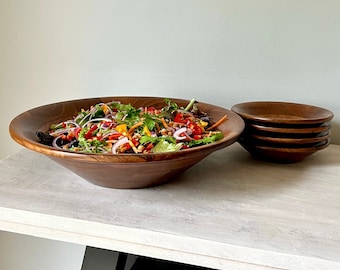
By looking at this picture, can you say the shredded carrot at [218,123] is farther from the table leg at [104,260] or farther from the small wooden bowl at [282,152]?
the table leg at [104,260]

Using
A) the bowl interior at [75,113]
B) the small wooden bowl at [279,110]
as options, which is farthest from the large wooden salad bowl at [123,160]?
the small wooden bowl at [279,110]

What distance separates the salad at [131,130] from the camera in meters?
0.75

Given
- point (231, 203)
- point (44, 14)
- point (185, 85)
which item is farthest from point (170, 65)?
point (231, 203)

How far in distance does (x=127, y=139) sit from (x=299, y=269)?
346 millimetres

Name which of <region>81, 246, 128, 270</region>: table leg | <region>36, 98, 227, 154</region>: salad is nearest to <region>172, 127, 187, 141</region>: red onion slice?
<region>36, 98, 227, 154</region>: salad

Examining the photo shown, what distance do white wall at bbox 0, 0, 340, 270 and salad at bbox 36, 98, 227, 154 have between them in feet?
0.54

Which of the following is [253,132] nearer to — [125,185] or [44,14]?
[125,185]

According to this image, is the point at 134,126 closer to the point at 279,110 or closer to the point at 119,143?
the point at 119,143

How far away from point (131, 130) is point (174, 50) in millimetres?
347

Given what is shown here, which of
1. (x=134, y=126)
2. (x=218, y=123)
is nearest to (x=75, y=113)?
(x=134, y=126)

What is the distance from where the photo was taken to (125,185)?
0.75 meters

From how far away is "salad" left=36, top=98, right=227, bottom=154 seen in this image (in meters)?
0.75

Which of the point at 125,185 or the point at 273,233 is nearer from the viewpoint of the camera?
the point at 273,233

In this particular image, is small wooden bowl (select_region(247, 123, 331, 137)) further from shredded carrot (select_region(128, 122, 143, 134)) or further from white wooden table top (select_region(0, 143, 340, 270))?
shredded carrot (select_region(128, 122, 143, 134))
